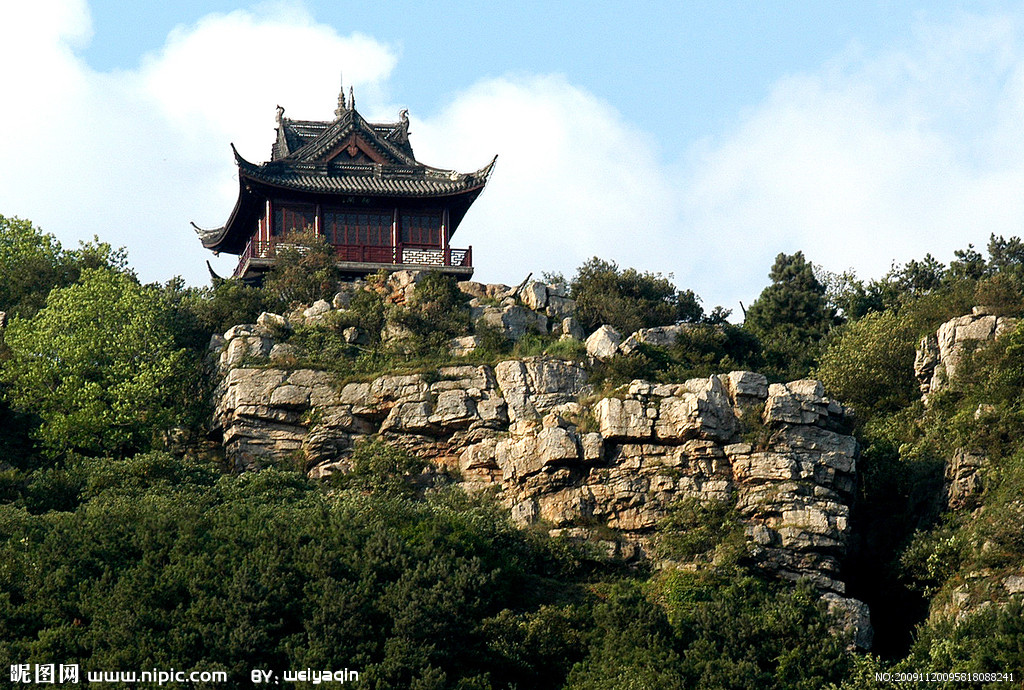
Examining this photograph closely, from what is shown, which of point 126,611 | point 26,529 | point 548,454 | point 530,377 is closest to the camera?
point 126,611

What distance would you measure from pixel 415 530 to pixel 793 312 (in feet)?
82.3

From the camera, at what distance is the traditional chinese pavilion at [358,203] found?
179 feet

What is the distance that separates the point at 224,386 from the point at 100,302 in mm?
4394

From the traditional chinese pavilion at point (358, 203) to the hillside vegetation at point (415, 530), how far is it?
15.8 ft

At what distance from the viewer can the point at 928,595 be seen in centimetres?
3731

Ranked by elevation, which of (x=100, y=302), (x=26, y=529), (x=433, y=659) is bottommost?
(x=433, y=659)

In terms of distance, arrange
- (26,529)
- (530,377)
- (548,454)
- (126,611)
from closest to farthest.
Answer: (126,611) < (26,529) < (548,454) < (530,377)

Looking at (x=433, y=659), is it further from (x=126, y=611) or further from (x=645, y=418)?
(x=645, y=418)

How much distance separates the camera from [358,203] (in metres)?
55.6

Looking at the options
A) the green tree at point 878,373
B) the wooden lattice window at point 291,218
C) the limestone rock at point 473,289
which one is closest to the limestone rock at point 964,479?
the green tree at point 878,373

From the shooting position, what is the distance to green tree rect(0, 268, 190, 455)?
4162cm

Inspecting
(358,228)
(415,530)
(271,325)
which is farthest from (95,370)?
(358,228)

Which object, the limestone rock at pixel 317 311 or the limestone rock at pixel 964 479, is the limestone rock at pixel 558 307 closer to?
the limestone rock at pixel 317 311

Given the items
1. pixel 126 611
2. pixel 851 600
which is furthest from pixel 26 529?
pixel 851 600
